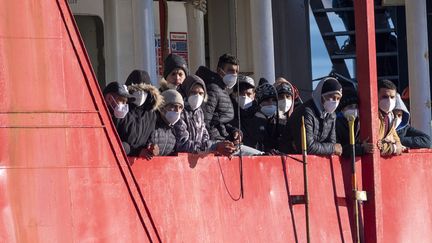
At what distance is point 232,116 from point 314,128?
678mm

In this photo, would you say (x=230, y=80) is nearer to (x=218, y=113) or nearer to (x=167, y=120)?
(x=218, y=113)

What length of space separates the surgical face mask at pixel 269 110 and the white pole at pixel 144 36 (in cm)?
451

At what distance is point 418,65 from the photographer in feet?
51.1

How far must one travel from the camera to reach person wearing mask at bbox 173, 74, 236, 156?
803 centimetres

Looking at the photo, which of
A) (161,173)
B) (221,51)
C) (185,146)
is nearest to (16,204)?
(161,173)

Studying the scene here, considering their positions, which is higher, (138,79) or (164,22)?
(164,22)

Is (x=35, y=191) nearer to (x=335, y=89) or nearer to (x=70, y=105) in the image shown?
(x=70, y=105)

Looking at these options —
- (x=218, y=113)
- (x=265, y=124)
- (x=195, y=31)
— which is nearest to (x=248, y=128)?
(x=265, y=124)

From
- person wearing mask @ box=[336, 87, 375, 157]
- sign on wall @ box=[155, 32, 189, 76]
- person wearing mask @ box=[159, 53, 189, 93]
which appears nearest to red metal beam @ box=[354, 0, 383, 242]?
person wearing mask @ box=[336, 87, 375, 157]

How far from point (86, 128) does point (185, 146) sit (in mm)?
1809

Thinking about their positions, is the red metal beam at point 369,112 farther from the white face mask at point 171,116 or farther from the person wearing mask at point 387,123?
the white face mask at point 171,116

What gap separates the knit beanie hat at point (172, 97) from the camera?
8.09m

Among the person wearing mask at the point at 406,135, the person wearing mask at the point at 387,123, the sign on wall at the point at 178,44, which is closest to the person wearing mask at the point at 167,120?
the person wearing mask at the point at 387,123

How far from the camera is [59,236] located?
6.21 metres
